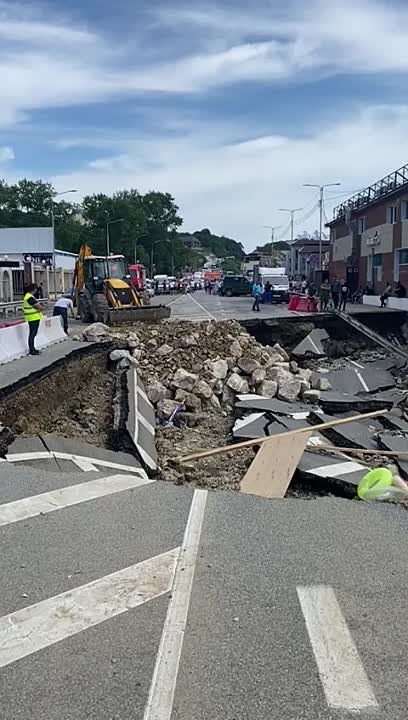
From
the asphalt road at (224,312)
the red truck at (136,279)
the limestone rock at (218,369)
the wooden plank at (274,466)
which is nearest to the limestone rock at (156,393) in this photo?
Result: the limestone rock at (218,369)

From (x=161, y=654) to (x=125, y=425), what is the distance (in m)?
8.80

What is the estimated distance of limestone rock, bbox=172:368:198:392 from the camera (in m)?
18.2

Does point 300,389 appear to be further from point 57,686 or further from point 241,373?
point 57,686

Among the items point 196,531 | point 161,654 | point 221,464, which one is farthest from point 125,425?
point 161,654

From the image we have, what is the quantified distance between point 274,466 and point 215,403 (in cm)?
880

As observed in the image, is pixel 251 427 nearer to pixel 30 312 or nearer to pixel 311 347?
pixel 30 312

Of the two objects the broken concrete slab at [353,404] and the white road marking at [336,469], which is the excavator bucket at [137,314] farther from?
the white road marking at [336,469]

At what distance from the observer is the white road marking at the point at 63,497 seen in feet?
20.9

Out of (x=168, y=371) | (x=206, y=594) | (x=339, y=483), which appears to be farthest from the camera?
Answer: (x=168, y=371)

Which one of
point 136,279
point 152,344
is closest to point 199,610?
point 152,344

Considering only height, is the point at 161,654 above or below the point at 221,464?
above

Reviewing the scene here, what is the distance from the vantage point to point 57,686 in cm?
355

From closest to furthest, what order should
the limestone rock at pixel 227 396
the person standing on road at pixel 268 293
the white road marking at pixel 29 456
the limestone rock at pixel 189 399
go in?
the white road marking at pixel 29 456
the limestone rock at pixel 189 399
the limestone rock at pixel 227 396
the person standing on road at pixel 268 293

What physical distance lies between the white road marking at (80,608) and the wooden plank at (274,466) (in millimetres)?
3468
